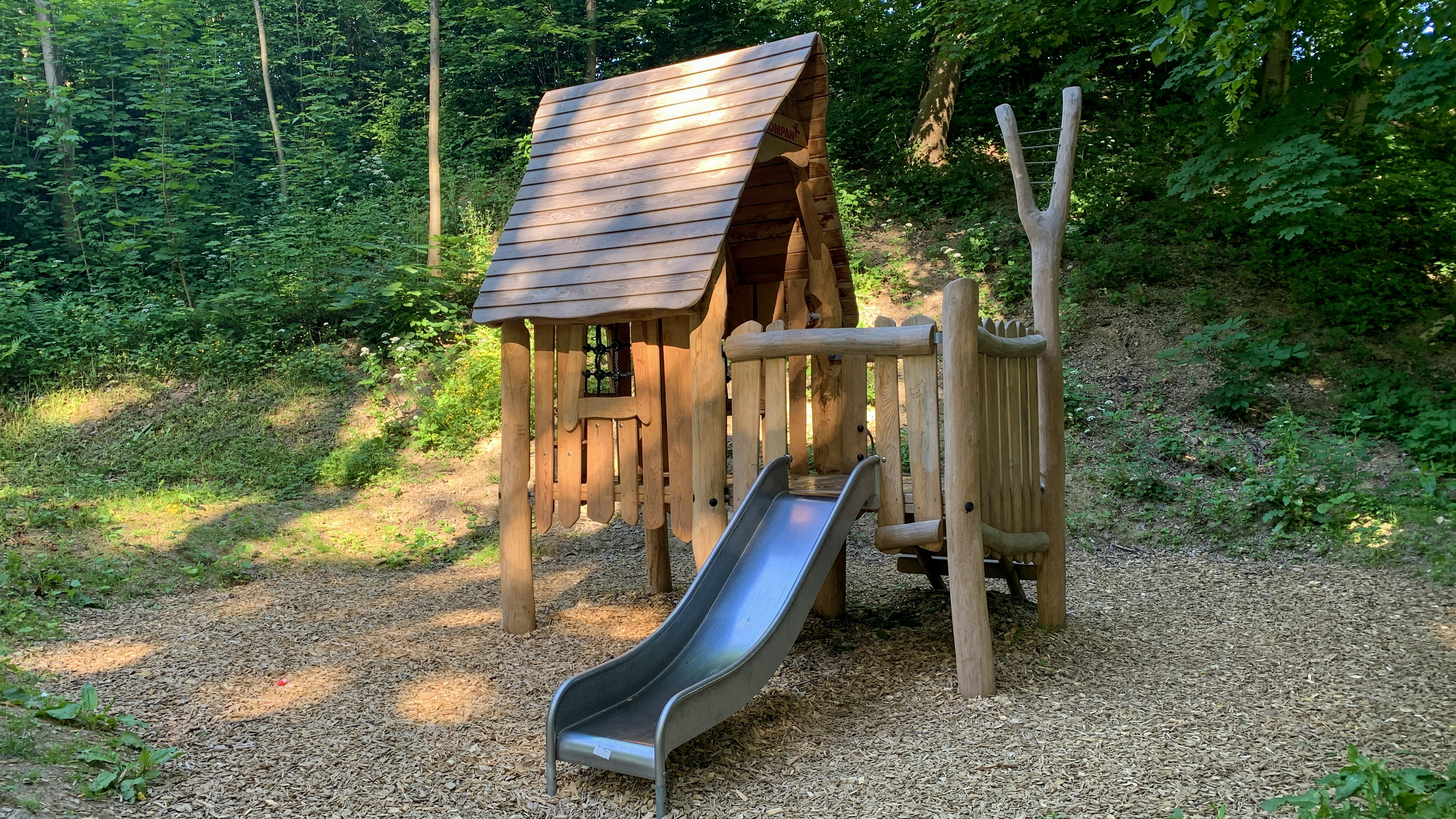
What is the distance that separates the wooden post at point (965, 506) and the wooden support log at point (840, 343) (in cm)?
15

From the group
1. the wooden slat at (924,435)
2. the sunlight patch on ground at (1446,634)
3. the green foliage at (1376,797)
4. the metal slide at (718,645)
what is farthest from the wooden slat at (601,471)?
the sunlight patch on ground at (1446,634)

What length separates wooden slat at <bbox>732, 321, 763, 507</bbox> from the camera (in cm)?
481

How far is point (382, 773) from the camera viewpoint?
3.62 meters

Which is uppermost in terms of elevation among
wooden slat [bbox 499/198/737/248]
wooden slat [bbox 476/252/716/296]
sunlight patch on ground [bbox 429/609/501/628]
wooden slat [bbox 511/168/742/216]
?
wooden slat [bbox 511/168/742/216]

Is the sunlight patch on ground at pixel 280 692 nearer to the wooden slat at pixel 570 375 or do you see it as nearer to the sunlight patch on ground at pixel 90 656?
the sunlight patch on ground at pixel 90 656

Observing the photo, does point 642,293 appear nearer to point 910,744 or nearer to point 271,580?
point 910,744

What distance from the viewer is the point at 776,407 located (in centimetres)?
475

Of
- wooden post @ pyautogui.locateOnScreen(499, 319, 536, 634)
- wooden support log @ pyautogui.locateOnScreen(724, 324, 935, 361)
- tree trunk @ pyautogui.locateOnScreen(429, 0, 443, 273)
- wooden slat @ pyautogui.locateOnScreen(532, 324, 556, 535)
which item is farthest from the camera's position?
tree trunk @ pyautogui.locateOnScreen(429, 0, 443, 273)

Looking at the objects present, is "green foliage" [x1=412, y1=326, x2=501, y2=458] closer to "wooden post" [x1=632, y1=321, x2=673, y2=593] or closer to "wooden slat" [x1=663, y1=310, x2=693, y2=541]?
"wooden post" [x1=632, y1=321, x2=673, y2=593]

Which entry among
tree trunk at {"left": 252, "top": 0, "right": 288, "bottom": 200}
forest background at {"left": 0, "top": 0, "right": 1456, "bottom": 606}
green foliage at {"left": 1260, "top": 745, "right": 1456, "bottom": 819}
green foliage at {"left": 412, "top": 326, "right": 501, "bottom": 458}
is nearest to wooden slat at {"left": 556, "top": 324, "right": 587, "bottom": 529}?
forest background at {"left": 0, "top": 0, "right": 1456, "bottom": 606}

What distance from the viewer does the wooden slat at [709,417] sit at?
503cm

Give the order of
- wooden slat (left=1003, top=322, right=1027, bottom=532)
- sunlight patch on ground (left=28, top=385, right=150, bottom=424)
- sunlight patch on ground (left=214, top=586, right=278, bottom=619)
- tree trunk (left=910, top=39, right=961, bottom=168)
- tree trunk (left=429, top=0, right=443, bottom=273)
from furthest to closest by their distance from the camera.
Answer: tree trunk (left=910, top=39, right=961, bottom=168), tree trunk (left=429, top=0, right=443, bottom=273), sunlight patch on ground (left=28, top=385, right=150, bottom=424), sunlight patch on ground (left=214, top=586, right=278, bottom=619), wooden slat (left=1003, top=322, right=1027, bottom=532)

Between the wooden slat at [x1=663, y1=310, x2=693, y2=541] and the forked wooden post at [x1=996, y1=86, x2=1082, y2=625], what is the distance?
82.3 inches

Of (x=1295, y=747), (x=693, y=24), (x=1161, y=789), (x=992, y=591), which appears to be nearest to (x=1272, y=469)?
(x=992, y=591)
